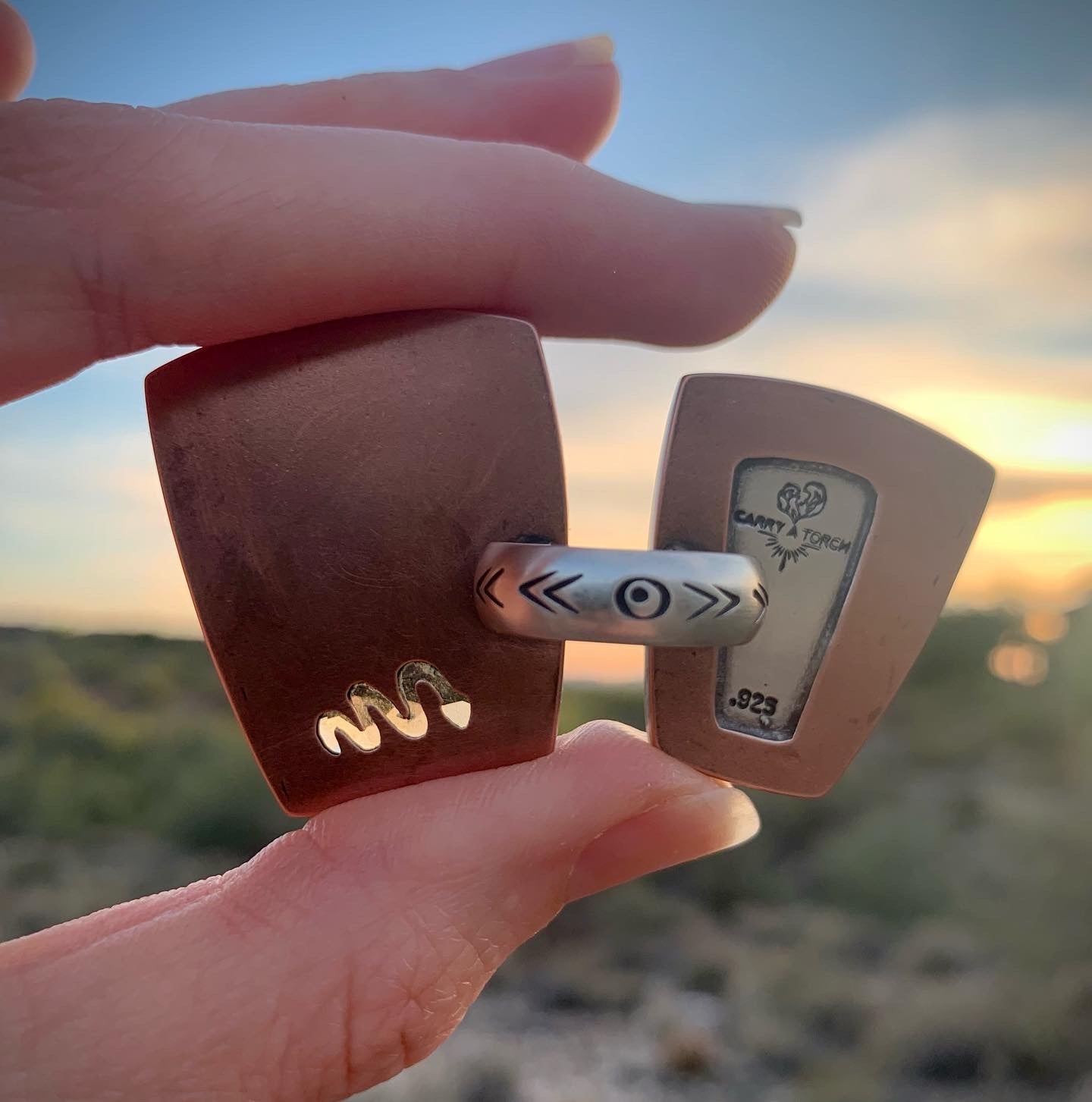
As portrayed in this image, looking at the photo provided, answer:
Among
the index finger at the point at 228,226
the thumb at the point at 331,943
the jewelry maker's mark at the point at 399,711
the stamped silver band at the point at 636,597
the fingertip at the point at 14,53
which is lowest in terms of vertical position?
the thumb at the point at 331,943

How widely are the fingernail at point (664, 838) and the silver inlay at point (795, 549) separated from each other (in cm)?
12

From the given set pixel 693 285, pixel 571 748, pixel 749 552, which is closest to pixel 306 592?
pixel 571 748

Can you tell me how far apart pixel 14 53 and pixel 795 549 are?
A: 36.0 inches

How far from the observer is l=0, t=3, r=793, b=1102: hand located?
0.80 meters

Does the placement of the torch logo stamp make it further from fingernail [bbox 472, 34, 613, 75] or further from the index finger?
fingernail [bbox 472, 34, 613, 75]

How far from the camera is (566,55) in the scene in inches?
42.3

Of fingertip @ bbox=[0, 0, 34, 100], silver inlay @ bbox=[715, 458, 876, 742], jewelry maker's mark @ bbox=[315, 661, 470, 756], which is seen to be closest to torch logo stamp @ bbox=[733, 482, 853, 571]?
silver inlay @ bbox=[715, 458, 876, 742]

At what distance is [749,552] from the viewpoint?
84 centimetres

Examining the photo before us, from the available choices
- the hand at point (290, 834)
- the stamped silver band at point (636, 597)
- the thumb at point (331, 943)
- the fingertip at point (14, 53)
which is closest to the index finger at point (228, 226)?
the hand at point (290, 834)

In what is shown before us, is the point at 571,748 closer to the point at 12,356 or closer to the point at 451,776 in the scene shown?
the point at 451,776

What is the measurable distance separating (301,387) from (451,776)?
1.20 ft

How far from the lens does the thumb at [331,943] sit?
791 millimetres

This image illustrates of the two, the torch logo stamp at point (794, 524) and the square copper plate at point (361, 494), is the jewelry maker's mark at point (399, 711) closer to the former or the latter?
the square copper plate at point (361, 494)

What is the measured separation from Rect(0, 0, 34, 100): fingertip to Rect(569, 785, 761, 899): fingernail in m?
0.94
